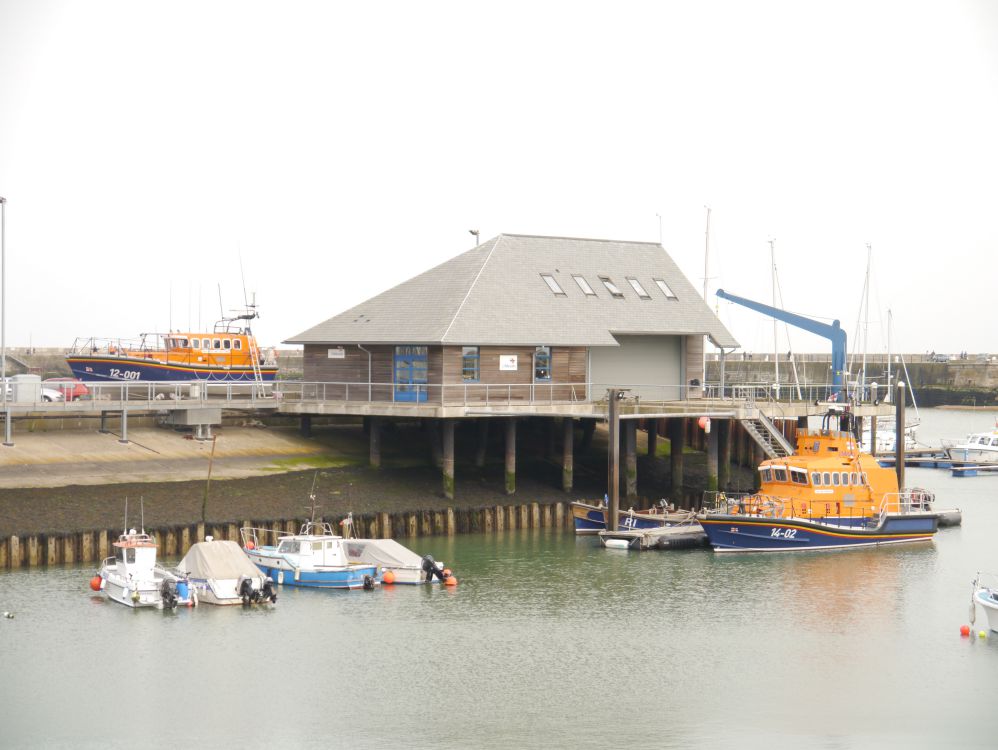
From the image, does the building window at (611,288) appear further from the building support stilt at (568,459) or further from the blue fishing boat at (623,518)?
the blue fishing boat at (623,518)

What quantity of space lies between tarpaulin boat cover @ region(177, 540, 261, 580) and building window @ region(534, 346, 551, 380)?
61.3ft

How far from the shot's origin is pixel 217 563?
4012cm

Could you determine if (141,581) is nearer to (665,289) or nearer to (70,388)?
(70,388)

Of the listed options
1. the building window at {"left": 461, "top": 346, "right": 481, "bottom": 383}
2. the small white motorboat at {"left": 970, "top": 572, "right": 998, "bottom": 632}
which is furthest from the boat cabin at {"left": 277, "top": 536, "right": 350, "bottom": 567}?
the small white motorboat at {"left": 970, "top": 572, "right": 998, "bottom": 632}

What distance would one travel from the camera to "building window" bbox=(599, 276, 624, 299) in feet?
201

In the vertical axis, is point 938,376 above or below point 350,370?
above

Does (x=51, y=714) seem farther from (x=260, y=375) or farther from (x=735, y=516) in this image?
(x=260, y=375)

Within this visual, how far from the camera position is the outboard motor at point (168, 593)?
3863 cm

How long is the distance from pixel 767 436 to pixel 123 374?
29.4 metres

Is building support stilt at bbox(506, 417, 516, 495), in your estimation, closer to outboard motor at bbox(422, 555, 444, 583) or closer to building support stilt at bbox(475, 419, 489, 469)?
building support stilt at bbox(475, 419, 489, 469)

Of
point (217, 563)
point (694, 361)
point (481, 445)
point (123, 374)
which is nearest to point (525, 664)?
point (217, 563)

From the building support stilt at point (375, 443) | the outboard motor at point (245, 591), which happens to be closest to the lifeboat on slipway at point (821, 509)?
the building support stilt at point (375, 443)

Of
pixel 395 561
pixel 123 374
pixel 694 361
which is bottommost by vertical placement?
pixel 395 561

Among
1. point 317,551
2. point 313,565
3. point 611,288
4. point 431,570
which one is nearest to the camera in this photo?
point 313,565
